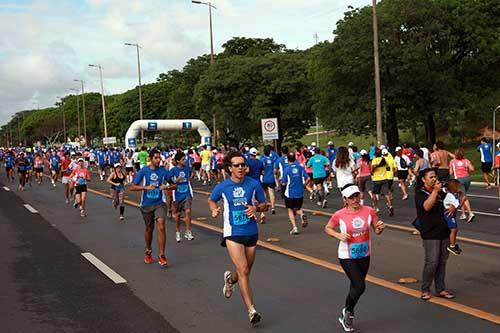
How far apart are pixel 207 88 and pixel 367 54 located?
49.9ft

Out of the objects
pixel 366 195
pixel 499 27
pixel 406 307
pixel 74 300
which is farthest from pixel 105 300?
pixel 499 27

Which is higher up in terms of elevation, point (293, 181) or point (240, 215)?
point (240, 215)

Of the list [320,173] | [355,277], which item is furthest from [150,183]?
[320,173]

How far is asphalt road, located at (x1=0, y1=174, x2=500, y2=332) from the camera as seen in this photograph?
247 inches

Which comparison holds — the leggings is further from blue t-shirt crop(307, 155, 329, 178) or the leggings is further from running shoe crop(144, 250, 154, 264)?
blue t-shirt crop(307, 155, 329, 178)

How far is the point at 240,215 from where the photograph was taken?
6.31 meters

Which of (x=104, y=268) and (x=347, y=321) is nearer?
(x=347, y=321)

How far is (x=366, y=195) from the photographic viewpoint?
20094 mm

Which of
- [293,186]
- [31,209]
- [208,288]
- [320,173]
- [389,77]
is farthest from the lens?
[389,77]

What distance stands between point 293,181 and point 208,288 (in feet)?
17.2

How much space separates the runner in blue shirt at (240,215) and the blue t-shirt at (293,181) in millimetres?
6219

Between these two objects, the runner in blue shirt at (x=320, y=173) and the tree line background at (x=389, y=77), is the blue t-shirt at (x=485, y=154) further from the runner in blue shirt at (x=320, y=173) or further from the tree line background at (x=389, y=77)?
the tree line background at (x=389, y=77)

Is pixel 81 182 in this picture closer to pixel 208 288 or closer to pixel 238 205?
pixel 208 288

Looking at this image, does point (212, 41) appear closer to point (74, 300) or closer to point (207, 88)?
point (207, 88)
